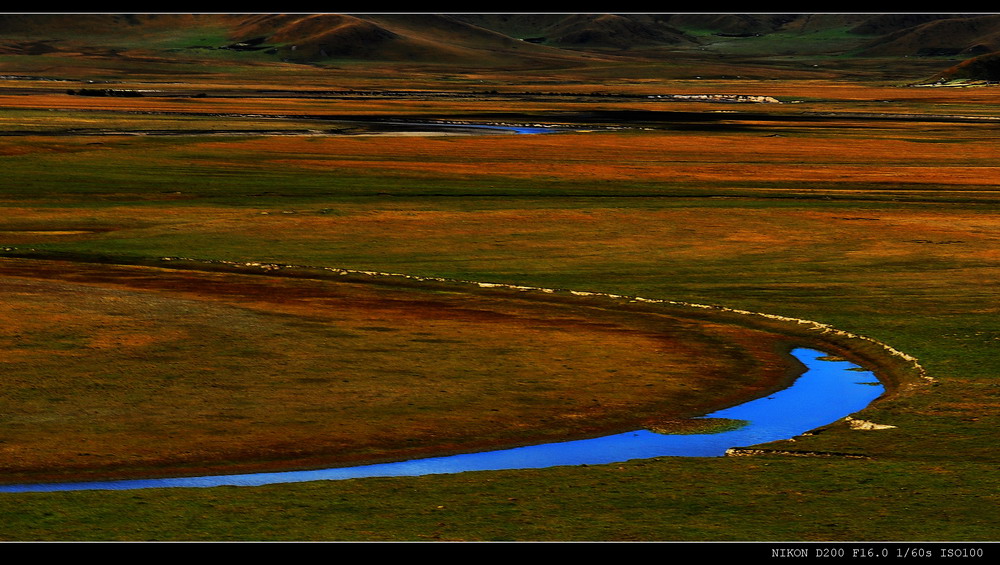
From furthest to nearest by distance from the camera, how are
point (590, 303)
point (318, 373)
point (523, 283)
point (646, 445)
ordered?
point (523, 283), point (590, 303), point (318, 373), point (646, 445)

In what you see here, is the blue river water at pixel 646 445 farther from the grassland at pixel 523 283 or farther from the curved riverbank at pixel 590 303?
the grassland at pixel 523 283

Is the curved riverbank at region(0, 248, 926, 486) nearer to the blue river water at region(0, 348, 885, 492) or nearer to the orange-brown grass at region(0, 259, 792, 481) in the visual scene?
the blue river water at region(0, 348, 885, 492)

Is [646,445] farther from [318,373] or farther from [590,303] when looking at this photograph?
[590,303]

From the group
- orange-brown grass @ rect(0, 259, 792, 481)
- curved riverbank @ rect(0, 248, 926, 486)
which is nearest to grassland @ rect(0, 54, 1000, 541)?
orange-brown grass @ rect(0, 259, 792, 481)

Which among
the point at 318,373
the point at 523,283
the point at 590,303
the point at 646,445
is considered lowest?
the point at 523,283

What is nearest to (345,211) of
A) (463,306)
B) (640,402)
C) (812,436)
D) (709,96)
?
(463,306)

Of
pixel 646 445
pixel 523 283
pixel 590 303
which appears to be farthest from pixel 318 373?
pixel 523 283

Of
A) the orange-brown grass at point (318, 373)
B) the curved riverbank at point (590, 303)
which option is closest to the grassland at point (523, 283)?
the orange-brown grass at point (318, 373)
